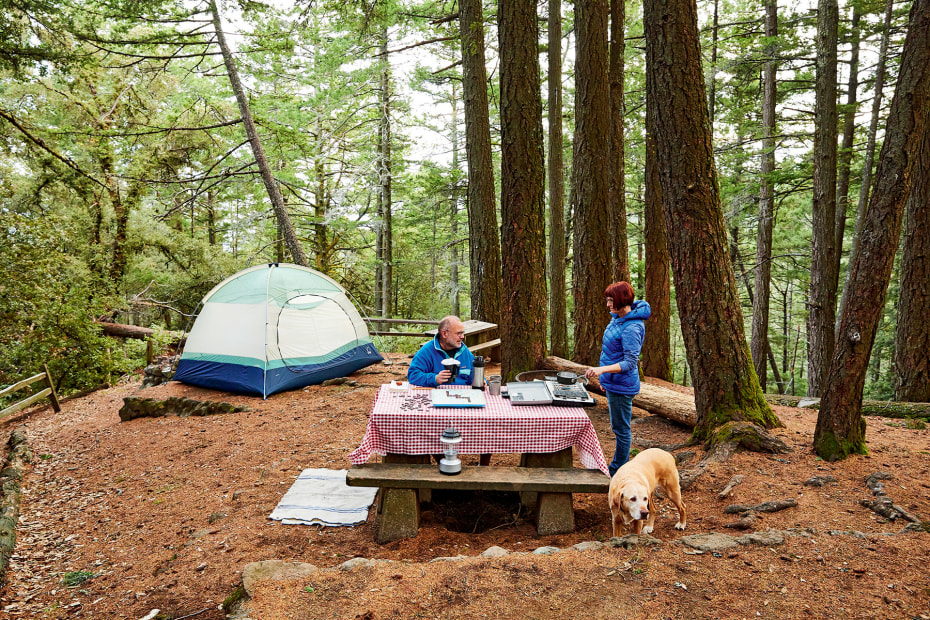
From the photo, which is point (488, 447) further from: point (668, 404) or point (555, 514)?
point (668, 404)

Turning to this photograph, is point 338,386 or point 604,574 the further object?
point 338,386

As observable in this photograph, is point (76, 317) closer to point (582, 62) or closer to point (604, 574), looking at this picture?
point (582, 62)

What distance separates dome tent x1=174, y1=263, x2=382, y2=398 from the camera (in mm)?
7871

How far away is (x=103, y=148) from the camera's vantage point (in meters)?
13.2

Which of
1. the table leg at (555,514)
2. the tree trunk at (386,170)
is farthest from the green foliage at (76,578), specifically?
the tree trunk at (386,170)

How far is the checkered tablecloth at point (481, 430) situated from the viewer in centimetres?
346

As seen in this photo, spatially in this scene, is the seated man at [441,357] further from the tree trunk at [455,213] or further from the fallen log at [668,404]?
the tree trunk at [455,213]

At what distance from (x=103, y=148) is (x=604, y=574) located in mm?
15967

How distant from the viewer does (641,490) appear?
10.0 ft

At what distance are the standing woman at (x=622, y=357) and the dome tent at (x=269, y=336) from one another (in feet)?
18.6

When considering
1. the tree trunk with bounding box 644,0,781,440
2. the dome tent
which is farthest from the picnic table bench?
the dome tent

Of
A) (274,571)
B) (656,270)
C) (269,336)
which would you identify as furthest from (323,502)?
(656,270)

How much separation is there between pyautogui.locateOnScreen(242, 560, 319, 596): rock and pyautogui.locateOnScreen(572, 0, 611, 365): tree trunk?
5.67 m

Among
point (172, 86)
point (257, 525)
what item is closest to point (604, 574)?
point (257, 525)
